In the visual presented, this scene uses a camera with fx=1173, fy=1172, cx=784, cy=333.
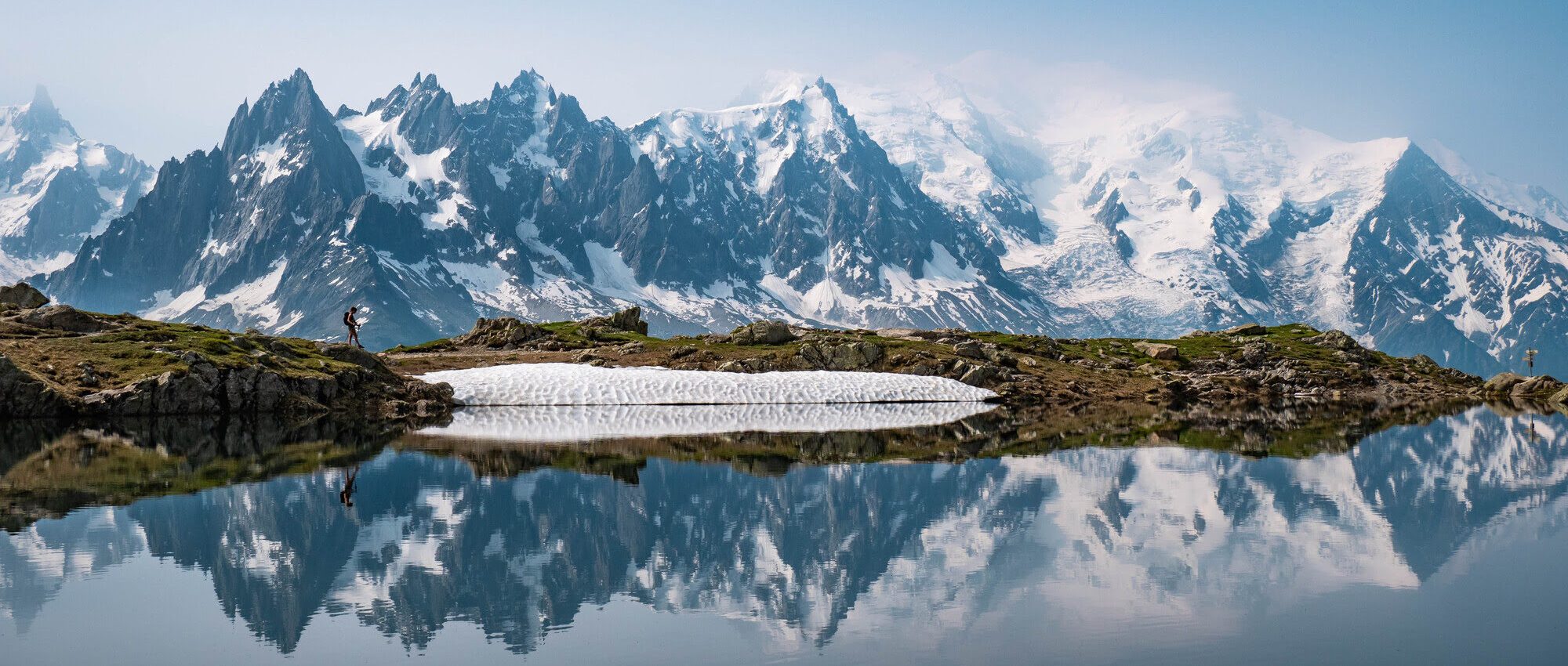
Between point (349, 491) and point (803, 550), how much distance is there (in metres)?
19.0

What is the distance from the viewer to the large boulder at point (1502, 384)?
153938mm

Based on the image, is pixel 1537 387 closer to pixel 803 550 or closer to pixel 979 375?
pixel 979 375

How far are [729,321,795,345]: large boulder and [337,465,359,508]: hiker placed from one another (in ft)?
290

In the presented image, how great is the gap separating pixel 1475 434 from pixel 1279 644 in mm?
65812

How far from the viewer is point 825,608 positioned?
2430cm

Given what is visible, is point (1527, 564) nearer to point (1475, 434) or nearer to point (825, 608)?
point (825, 608)

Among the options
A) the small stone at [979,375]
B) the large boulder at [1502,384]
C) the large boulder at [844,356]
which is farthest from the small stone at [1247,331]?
the large boulder at [844,356]

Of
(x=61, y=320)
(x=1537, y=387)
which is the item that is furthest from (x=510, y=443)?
(x=1537, y=387)

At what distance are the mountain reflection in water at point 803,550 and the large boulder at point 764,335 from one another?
8645 centimetres

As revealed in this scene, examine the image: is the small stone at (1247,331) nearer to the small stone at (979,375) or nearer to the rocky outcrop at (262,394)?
the small stone at (979,375)

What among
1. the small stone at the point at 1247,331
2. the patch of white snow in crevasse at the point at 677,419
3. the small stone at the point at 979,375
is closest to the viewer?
the patch of white snow in crevasse at the point at 677,419

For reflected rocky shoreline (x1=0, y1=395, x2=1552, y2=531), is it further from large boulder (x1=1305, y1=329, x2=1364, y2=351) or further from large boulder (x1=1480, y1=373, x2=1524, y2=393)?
large boulder (x1=1305, y1=329, x2=1364, y2=351)

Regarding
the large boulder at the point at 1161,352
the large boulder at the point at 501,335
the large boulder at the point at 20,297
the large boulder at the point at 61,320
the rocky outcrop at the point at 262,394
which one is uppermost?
the large boulder at the point at 20,297

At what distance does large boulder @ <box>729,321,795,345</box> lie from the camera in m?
135
